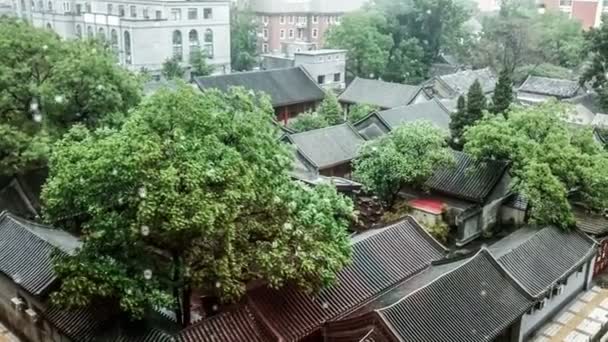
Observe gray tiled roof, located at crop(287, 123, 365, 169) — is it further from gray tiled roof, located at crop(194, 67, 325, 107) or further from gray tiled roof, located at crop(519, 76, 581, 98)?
gray tiled roof, located at crop(519, 76, 581, 98)

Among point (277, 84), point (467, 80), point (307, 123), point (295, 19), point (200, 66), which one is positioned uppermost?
point (295, 19)

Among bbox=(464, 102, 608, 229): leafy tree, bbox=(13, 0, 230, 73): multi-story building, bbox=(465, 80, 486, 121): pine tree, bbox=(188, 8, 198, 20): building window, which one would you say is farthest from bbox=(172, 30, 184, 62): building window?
bbox=(464, 102, 608, 229): leafy tree

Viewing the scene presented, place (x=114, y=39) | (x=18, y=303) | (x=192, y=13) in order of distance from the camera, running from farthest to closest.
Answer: (x=192, y=13) → (x=114, y=39) → (x=18, y=303)

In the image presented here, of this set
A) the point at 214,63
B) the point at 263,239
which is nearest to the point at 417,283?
the point at 263,239

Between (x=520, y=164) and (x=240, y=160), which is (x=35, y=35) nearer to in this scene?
(x=240, y=160)

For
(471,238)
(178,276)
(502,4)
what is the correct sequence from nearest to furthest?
1. (178,276)
2. (471,238)
3. (502,4)

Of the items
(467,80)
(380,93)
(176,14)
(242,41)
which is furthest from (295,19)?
(380,93)

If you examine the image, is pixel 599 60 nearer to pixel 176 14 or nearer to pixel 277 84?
pixel 277 84
